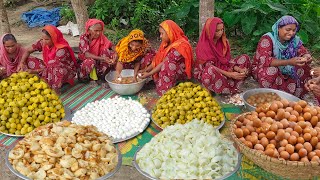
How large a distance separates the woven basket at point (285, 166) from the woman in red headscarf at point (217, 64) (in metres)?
1.69

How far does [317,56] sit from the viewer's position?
19.9 ft

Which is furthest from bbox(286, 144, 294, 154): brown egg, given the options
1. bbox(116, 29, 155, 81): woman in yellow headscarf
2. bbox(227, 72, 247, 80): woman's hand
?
bbox(116, 29, 155, 81): woman in yellow headscarf

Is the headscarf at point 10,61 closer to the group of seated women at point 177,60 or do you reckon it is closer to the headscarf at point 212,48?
the group of seated women at point 177,60

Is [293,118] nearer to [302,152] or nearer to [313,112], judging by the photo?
[313,112]

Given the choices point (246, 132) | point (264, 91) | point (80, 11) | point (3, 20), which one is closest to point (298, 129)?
point (246, 132)

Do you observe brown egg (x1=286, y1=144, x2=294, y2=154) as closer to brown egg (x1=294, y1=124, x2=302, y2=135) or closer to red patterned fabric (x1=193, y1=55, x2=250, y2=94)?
brown egg (x1=294, y1=124, x2=302, y2=135)

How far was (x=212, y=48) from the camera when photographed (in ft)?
14.8

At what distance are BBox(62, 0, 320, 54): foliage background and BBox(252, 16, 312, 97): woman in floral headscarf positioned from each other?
1754 millimetres

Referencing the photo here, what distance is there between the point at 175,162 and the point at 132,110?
1.38 meters

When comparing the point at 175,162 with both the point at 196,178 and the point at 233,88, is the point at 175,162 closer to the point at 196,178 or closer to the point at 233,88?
the point at 196,178

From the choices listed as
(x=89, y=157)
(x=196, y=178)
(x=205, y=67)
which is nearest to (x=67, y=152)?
(x=89, y=157)

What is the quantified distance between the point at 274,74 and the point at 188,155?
6.56 ft

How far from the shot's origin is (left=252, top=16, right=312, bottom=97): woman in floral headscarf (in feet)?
14.2

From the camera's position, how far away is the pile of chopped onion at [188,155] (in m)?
2.72
